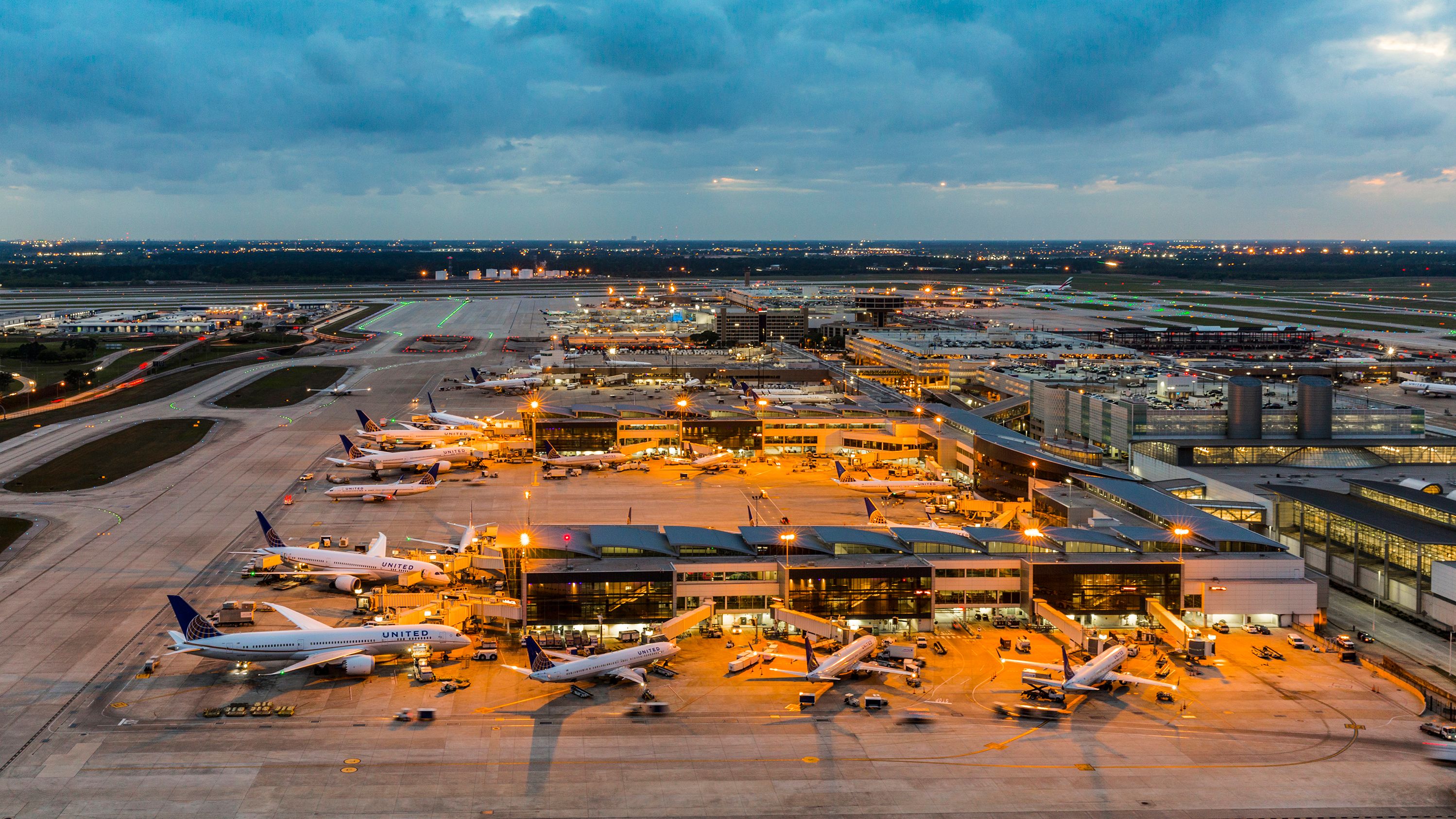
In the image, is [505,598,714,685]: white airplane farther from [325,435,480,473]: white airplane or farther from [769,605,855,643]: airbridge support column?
[325,435,480,473]: white airplane

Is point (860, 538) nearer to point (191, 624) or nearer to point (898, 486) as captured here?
point (898, 486)

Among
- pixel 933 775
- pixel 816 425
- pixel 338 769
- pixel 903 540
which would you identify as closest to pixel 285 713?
pixel 338 769

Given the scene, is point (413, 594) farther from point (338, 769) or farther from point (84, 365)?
point (84, 365)

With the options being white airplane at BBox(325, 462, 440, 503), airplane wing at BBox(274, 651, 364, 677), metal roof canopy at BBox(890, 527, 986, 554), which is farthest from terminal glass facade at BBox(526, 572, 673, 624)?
white airplane at BBox(325, 462, 440, 503)

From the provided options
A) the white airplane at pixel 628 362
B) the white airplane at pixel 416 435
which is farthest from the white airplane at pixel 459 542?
the white airplane at pixel 628 362

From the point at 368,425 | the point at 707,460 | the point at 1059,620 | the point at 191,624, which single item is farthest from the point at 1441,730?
the point at 368,425
